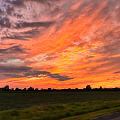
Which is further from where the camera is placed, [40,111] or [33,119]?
[40,111]

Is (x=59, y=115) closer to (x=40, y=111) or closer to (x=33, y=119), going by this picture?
(x=40, y=111)

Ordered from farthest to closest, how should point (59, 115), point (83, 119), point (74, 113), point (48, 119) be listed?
1. point (74, 113)
2. point (59, 115)
3. point (48, 119)
4. point (83, 119)

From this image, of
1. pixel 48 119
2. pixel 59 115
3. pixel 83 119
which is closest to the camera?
pixel 83 119

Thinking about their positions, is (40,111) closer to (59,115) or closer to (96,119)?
(59,115)

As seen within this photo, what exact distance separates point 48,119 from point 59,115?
7.67ft

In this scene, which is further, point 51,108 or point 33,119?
point 51,108

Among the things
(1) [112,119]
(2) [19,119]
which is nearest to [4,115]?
(2) [19,119]

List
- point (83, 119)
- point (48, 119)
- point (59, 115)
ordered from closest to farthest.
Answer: point (83, 119) < point (48, 119) < point (59, 115)

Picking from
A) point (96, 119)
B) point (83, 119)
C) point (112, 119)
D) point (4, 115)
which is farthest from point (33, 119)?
point (112, 119)

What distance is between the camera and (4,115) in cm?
2011

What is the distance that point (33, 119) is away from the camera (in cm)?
1903

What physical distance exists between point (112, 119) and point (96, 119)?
1.67 metres

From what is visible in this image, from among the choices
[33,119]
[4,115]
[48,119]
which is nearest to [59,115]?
[48,119]

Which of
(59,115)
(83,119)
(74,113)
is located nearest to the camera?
(83,119)
